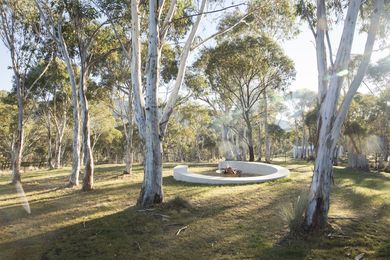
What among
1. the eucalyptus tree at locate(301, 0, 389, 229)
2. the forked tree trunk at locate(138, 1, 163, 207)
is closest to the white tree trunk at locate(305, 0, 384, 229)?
the eucalyptus tree at locate(301, 0, 389, 229)

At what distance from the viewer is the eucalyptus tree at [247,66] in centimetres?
2336

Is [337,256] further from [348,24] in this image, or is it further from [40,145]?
[40,145]

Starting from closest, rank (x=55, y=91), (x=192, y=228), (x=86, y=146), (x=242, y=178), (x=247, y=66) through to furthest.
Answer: (x=192, y=228) < (x=86, y=146) < (x=242, y=178) < (x=247, y=66) < (x=55, y=91)

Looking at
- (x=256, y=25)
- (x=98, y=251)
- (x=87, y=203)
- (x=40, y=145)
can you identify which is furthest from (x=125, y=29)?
(x=40, y=145)

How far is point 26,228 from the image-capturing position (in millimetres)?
7668

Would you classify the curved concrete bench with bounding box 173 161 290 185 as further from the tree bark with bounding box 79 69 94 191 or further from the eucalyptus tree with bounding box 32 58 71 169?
the eucalyptus tree with bounding box 32 58 71 169

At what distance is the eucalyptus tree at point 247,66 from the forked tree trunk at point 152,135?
49.0 feet

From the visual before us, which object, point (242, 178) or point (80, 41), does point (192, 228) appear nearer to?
point (242, 178)

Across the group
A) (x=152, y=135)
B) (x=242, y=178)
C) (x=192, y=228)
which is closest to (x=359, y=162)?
(x=242, y=178)

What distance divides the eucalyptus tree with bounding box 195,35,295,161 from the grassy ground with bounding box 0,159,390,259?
14266 millimetres

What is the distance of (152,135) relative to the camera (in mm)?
9086

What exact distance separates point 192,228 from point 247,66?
753 inches

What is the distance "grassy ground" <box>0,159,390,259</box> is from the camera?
6.08 m

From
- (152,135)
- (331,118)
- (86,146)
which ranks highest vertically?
(331,118)
